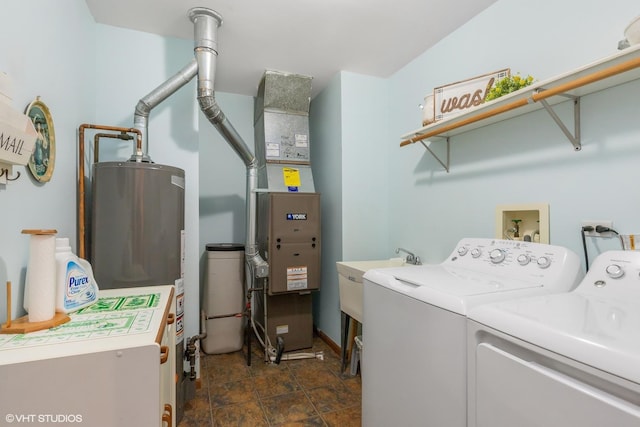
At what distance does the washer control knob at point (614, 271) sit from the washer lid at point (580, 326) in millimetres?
106

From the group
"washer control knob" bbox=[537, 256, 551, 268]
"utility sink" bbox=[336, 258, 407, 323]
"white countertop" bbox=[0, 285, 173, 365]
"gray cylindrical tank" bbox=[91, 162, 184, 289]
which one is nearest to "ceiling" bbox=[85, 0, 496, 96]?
"gray cylindrical tank" bbox=[91, 162, 184, 289]

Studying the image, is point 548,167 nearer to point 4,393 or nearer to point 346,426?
point 346,426

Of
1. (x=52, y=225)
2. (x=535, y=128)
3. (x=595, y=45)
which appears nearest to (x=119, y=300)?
(x=52, y=225)

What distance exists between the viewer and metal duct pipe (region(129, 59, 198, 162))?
6.47ft

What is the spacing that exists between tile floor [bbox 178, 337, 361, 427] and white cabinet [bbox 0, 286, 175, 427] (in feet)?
4.32

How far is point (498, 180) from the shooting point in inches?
68.9

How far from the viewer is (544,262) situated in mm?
1262

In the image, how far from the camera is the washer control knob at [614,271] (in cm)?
106

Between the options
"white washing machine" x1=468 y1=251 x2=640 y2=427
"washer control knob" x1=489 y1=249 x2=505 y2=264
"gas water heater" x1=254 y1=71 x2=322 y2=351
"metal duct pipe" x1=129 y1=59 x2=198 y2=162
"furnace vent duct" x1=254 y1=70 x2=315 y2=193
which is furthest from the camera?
"furnace vent duct" x1=254 y1=70 x2=315 y2=193

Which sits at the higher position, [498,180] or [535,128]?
[535,128]

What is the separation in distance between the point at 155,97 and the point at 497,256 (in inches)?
86.4

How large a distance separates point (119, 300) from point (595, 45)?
2271mm

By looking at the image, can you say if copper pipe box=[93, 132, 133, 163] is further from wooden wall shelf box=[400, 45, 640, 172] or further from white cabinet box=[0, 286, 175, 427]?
wooden wall shelf box=[400, 45, 640, 172]

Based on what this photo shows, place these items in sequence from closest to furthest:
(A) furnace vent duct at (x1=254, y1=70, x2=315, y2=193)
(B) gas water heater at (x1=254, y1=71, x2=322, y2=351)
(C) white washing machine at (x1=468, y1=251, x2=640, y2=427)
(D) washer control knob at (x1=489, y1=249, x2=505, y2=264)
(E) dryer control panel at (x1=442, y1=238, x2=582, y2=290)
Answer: (C) white washing machine at (x1=468, y1=251, x2=640, y2=427)
(E) dryer control panel at (x1=442, y1=238, x2=582, y2=290)
(D) washer control knob at (x1=489, y1=249, x2=505, y2=264)
(B) gas water heater at (x1=254, y1=71, x2=322, y2=351)
(A) furnace vent duct at (x1=254, y1=70, x2=315, y2=193)
